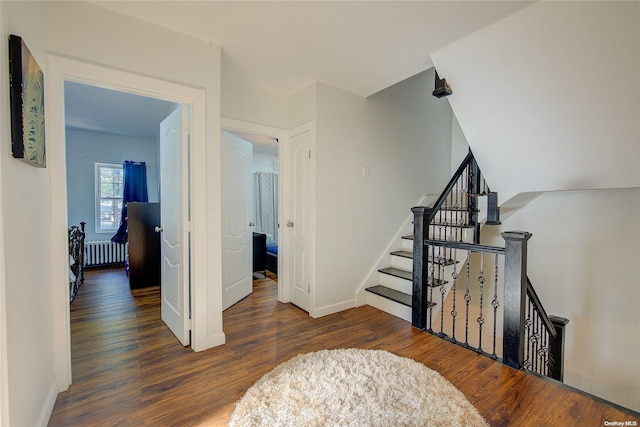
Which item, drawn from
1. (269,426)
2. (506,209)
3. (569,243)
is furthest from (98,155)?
(569,243)

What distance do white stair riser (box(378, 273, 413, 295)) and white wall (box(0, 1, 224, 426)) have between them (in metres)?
2.00

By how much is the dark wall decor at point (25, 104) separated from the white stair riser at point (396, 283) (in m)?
3.19

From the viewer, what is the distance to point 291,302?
3.43m

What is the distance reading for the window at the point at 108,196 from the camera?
5328mm

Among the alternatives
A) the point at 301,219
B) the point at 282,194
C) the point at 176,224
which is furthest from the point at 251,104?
the point at 176,224

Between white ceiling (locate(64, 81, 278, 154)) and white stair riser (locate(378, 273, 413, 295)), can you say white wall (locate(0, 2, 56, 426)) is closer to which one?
white ceiling (locate(64, 81, 278, 154))

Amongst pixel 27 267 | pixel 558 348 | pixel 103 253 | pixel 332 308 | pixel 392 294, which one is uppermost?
pixel 27 267

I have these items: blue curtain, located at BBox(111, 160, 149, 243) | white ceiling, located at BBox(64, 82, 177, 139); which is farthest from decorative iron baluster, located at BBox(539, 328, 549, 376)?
blue curtain, located at BBox(111, 160, 149, 243)

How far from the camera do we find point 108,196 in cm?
541

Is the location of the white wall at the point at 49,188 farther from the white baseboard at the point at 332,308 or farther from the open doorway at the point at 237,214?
the white baseboard at the point at 332,308

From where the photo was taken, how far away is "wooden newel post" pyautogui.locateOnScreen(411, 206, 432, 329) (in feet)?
9.00

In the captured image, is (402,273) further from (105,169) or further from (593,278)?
(105,169)

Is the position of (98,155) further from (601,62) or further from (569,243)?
(569,243)

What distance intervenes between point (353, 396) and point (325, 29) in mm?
2510
